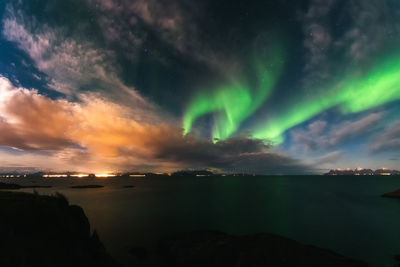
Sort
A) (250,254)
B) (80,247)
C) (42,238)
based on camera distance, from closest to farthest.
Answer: (42,238), (80,247), (250,254)

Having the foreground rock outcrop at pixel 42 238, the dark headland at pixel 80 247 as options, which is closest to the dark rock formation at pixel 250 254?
the dark headland at pixel 80 247

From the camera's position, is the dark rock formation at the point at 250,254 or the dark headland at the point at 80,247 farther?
the dark rock formation at the point at 250,254

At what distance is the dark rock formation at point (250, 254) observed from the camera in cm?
1917

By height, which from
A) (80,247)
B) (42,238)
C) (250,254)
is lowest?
(250,254)

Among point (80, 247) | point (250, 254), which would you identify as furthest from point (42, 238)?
point (250, 254)

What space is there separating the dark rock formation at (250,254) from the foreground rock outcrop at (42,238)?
9011 mm

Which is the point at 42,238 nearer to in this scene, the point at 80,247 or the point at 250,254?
the point at 80,247

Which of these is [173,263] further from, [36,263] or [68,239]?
[36,263]

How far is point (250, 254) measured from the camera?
20250 millimetres

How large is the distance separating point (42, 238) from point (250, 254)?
20589 mm

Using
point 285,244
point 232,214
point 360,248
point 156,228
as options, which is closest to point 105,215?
point 156,228

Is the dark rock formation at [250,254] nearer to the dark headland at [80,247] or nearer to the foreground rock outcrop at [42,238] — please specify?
the dark headland at [80,247]

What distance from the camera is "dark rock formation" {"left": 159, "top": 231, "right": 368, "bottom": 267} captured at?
19.2 meters

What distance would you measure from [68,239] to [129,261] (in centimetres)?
993
